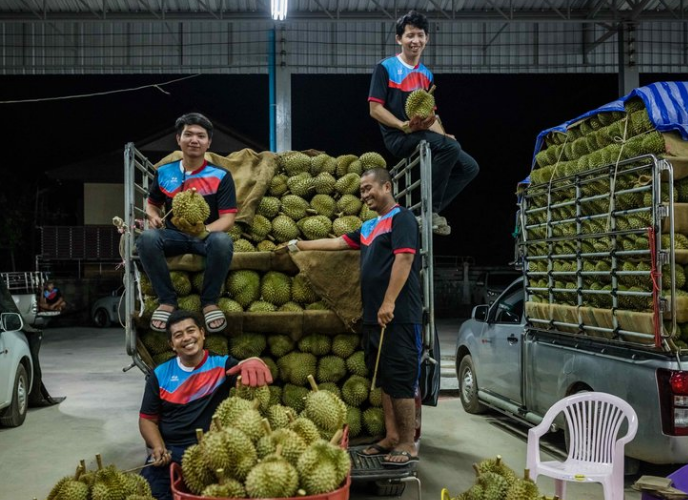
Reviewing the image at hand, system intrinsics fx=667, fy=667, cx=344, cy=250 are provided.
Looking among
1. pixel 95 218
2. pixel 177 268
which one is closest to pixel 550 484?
pixel 177 268

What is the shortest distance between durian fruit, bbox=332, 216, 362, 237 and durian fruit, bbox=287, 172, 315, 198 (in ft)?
1.56

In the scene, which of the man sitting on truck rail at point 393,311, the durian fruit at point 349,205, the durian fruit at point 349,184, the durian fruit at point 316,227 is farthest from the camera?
the durian fruit at point 349,184

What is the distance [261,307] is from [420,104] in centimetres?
203

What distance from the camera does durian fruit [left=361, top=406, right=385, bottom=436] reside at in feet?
16.9

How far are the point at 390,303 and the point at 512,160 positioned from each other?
97.1ft

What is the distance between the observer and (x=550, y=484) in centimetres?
572

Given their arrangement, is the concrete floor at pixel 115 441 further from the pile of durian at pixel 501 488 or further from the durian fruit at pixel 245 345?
the pile of durian at pixel 501 488

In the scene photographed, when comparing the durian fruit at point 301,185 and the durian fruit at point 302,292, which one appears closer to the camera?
the durian fruit at point 302,292

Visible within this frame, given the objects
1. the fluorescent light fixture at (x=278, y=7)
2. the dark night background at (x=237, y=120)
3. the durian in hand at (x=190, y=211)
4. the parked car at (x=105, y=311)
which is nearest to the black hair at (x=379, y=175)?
the durian in hand at (x=190, y=211)

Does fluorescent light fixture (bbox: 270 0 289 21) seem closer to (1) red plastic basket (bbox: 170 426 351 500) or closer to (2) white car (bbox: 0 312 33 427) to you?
(2) white car (bbox: 0 312 33 427)

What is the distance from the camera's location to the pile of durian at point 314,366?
509 centimetres

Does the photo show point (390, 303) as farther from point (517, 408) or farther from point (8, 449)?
point (8, 449)

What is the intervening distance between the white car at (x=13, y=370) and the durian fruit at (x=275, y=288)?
143 inches

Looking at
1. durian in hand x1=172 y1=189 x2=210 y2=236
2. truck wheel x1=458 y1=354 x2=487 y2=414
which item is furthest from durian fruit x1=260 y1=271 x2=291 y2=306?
truck wheel x1=458 y1=354 x2=487 y2=414
